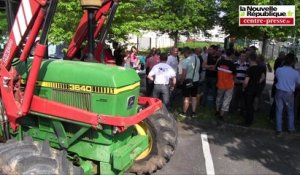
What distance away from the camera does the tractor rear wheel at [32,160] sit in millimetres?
4156

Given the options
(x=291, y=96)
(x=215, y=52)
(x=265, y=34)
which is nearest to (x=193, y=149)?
(x=291, y=96)

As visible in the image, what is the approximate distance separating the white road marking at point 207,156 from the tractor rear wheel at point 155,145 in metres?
1.15

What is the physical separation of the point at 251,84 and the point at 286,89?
932mm

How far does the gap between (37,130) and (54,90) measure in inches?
21.2

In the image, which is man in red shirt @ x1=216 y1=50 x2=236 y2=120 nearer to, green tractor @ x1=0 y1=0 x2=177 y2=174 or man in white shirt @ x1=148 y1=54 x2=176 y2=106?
man in white shirt @ x1=148 y1=54 x2=176 y2=106

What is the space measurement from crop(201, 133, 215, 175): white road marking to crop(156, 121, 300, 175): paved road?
0.05 m

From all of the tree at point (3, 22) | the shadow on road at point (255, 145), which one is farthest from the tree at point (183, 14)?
the tree at point (3, 22)

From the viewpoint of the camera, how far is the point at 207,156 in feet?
24.8

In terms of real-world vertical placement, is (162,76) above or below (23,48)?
below

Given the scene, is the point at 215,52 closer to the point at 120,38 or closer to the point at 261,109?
the point at 261,109

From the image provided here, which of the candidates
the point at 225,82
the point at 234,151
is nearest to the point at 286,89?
the point at 225,82

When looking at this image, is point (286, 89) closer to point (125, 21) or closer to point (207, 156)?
point (207, 156)

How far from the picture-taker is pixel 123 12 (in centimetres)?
1371

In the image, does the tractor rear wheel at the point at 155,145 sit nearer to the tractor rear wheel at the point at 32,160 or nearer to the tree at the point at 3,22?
the tractor rear wheel at the point at 32,160
